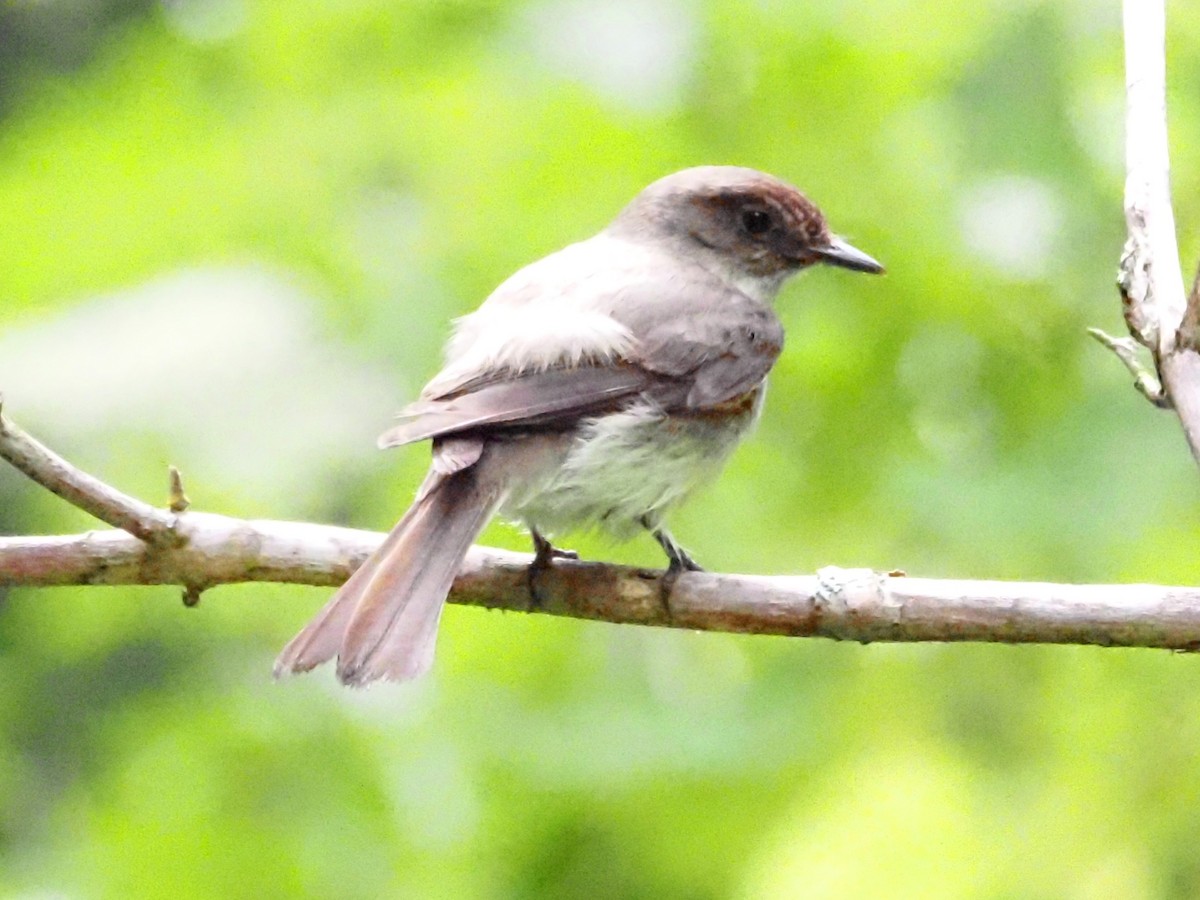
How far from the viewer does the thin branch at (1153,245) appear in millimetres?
2891

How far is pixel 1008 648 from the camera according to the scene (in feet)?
13.4

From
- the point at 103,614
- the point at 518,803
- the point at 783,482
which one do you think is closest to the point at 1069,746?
the point at 783,482

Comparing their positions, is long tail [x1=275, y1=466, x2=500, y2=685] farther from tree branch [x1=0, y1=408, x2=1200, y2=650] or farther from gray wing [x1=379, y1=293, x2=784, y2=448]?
gray wing [x1=379, y1=293, x2=784, y2=448]

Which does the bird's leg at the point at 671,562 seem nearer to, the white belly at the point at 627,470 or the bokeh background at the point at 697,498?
the white belly at the point at 627,470

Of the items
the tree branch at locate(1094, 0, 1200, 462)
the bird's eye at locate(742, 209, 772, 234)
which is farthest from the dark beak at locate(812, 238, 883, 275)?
the tree branch at locate(1094, 0, 1200, 462)

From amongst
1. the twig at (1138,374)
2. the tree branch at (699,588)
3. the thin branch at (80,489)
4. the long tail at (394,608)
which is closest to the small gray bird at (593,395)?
the long tail at (394,608)

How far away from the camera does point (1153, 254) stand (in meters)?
3.00

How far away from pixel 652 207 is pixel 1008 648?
4.68 feet

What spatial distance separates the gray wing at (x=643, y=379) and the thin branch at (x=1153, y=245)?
1176 millimetres

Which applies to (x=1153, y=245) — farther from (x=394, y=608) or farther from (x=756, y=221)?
(x=756, y=221)

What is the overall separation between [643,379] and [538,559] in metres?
0.52

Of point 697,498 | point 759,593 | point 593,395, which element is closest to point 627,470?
point 593,395

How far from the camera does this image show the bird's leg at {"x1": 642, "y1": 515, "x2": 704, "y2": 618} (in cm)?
348

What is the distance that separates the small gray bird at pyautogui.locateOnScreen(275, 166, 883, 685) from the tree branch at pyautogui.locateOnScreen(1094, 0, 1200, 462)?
1.04 metres
